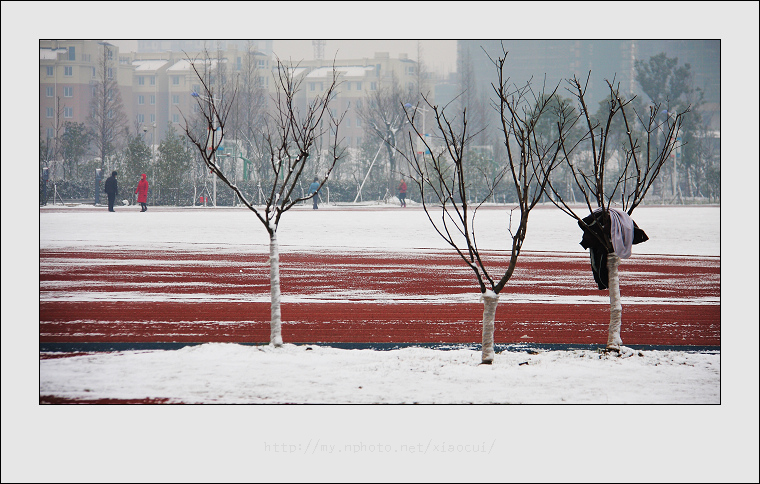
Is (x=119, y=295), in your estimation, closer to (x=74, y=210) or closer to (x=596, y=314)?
(x=596, y=314)

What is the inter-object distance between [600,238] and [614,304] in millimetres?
642

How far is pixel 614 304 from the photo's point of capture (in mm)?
7281

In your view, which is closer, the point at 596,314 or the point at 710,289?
the point at 596,314

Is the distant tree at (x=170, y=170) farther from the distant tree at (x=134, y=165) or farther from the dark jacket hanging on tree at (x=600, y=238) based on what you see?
the dark jacket hanging on tree at (x=600, y=238)

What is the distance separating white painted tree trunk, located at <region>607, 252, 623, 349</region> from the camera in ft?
23.9

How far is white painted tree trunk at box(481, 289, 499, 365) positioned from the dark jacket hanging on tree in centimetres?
113

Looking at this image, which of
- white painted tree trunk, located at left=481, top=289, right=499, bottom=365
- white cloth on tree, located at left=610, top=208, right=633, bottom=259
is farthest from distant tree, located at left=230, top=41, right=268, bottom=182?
white painted tree trunk, located at left=481, top=289, right=499, bottom=365

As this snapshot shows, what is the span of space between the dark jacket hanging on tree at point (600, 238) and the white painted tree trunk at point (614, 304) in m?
0.11

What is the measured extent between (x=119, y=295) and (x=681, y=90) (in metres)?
42.1

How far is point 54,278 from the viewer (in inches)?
485

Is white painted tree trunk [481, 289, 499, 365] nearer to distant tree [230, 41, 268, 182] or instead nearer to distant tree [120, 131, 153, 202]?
distant tree [120, 131, 153, 202]

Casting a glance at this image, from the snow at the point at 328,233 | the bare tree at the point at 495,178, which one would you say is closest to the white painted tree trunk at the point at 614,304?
the bare tree at the point at 495,178

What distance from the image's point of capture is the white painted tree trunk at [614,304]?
7.29 meters
